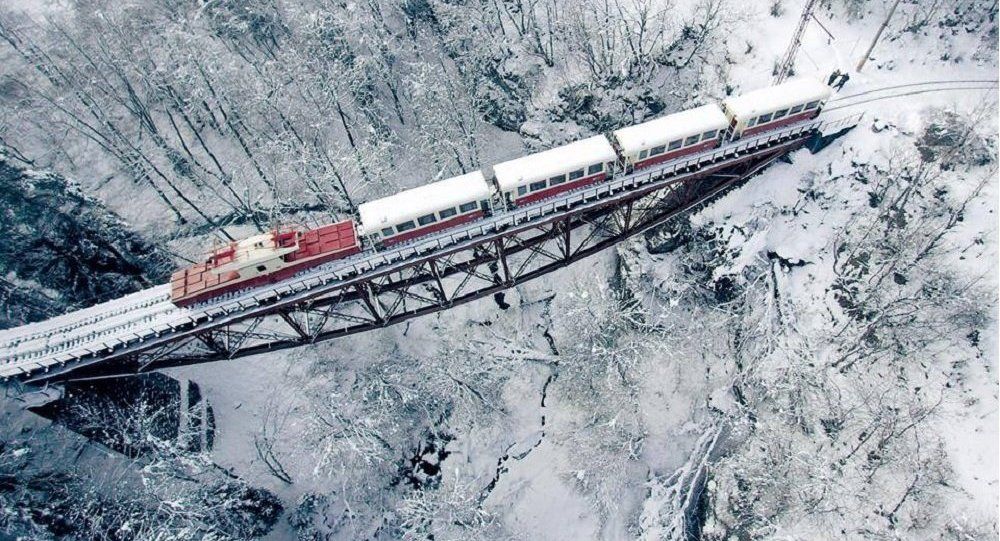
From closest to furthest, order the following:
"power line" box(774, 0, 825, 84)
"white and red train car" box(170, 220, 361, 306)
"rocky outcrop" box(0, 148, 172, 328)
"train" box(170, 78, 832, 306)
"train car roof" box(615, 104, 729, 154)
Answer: "white and red train car" box(170, 220, 361, 306) → "train" box(170, 78, 832, 306) → "train car roof" box(615, 104, 729, 154) → "power line" box(774, 0, 825, 84) → "rocky outcrop" box(0, 148, 172, 328)

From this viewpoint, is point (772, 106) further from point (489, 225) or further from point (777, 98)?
point (489, 225)

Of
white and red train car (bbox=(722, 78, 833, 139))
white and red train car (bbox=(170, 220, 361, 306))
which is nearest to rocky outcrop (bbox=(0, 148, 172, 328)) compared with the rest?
white and red train car (bbox=(170, 220, 361, 306))

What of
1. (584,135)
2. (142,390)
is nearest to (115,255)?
(142,390)

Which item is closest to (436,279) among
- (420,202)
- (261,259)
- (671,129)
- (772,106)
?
(420,202)

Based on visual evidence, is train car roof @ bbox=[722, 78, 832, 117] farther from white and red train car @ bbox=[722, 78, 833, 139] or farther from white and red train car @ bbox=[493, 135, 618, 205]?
white and red train car @ bbox=[493, 135, 618, 205]

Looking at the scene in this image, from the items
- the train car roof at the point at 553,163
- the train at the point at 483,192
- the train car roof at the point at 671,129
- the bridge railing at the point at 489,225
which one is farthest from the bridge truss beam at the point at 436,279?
the train car roof at the point at 553,163

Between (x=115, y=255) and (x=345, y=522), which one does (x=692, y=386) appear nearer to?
(x=345, y=522)
